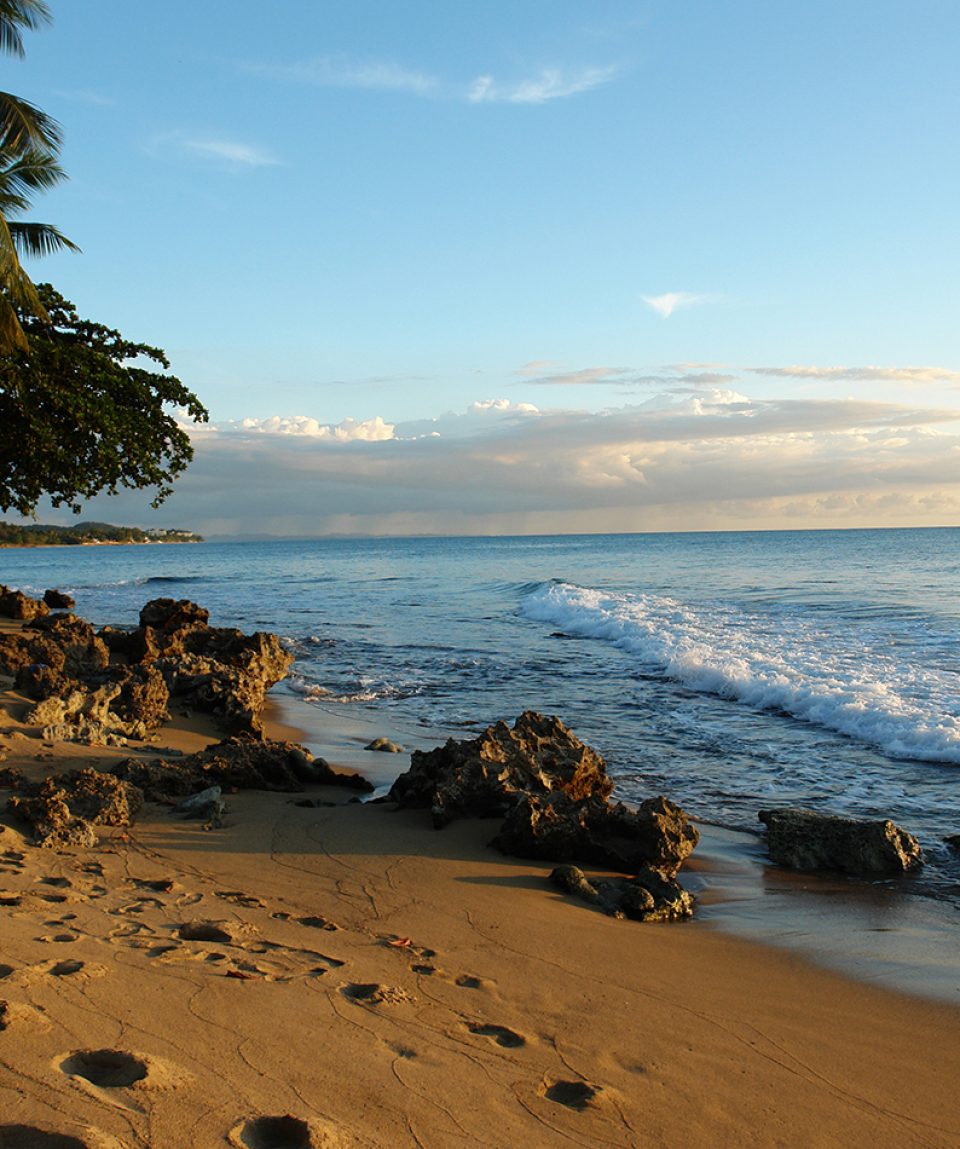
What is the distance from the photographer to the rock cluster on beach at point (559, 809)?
607 cm

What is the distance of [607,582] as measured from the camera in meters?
47.8

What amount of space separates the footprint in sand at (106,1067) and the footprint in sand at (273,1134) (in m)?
0.43

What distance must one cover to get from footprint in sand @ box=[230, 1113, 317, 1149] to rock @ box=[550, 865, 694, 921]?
3303mm

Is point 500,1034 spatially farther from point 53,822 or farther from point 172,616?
point 172,616

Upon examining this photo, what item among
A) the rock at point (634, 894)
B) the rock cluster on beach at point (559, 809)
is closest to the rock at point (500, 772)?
the rock cluster on beach at point (559, 809)

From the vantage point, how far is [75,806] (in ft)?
21.0

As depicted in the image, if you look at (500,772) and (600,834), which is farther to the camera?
(500,772)

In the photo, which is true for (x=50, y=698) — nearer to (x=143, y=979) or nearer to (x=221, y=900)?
(x=221, y=900)

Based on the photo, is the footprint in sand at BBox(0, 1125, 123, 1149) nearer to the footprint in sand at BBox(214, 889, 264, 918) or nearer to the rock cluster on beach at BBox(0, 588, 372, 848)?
the footprint in sand at BBox(214, 889, 264, 918)

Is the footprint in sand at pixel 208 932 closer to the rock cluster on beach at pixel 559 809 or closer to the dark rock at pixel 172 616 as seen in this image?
the rock cluster on beach at pixel 559 809

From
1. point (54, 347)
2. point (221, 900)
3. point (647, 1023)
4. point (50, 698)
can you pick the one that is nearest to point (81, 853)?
point (221, 900)

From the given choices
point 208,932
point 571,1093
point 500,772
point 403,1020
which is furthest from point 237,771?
point 571,1093

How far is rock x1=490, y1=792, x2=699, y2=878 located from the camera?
6.55 meters

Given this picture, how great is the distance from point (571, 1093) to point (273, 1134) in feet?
3.82
